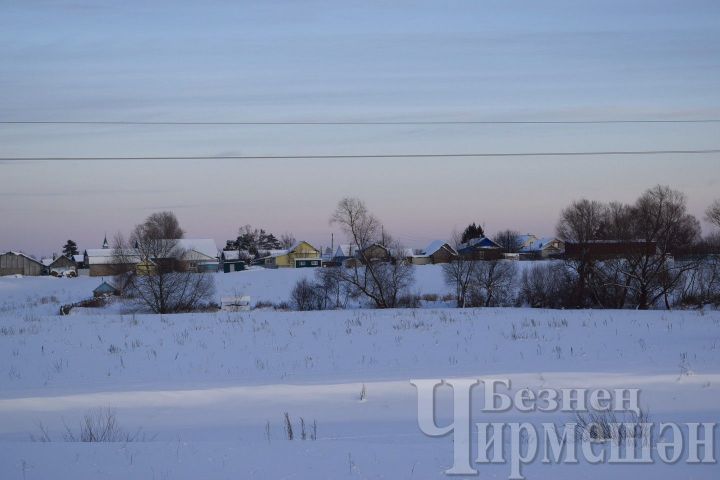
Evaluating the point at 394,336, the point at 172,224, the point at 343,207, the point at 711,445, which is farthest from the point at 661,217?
the point at 172,224

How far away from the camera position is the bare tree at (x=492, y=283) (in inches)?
1930

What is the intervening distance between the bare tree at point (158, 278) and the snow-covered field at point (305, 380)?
23.2 meters

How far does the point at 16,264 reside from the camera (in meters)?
107

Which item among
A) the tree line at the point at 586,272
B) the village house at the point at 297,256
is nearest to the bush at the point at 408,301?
the tree line at the point at 586,272

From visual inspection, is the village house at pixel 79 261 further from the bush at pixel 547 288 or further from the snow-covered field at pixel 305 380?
the snow-covered field at pixel 305 380

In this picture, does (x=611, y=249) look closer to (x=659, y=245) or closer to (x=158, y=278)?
(x=659, y=245)

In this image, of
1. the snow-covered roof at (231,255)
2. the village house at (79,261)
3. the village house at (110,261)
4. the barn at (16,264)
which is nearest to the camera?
the village house at (110,261)

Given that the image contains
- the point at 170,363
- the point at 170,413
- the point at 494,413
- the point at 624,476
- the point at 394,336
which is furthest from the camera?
the point at 394,336

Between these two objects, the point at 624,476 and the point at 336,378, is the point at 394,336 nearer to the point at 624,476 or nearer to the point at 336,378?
the point at 336,378

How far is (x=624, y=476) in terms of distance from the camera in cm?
556

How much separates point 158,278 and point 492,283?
82.1ft

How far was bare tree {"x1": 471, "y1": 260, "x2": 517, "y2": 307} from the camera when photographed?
49031 millimetres

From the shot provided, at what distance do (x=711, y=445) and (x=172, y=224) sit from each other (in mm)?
69719

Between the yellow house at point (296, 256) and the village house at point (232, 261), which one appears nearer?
the village house at point (232, 261)
